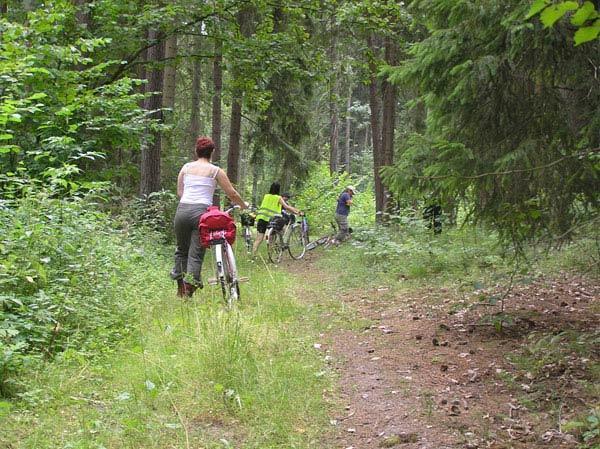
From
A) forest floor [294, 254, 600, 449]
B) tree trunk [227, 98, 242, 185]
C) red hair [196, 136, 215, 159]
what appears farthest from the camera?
tree trunk [227, 98, 242, 185]

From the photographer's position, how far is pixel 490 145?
225 inches

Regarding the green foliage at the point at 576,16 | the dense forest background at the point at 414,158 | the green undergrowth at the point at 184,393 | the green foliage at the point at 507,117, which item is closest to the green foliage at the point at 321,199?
the dense forest background at the point at 414,158

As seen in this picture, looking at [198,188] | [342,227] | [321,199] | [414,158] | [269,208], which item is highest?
[414,158]

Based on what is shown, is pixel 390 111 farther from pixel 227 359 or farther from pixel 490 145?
pixel 227 359

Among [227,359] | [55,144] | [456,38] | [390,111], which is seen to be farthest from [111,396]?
[390,111]

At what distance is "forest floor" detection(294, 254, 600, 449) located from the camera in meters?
3.99

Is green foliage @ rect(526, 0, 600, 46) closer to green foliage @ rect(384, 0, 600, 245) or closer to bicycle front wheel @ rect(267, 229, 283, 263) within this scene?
green foliage @ rect(384, 0, 600, 245)

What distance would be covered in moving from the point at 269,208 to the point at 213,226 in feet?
24.8

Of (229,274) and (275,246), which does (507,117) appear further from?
(275,246)

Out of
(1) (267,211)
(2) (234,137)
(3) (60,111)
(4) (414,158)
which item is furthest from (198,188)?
(2) (234,137)

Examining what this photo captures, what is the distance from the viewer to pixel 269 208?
47.1 ft

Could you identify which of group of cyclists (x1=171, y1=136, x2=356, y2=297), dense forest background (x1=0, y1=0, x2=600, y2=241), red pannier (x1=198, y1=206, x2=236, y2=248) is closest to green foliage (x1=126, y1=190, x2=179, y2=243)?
dense forest background (x1=0, y1=0, x2=600, y2=241)

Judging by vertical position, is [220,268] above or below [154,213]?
below

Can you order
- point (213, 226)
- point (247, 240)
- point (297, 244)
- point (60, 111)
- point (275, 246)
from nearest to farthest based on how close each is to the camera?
point (213, 226), point (60, 111), point (275, 246), point (247, 240), point (297, 244)
